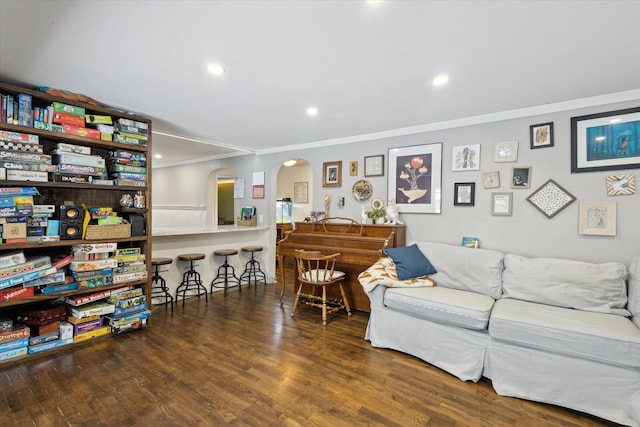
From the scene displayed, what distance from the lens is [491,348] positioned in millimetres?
2195

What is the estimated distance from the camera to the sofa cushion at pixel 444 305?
90.4 inches

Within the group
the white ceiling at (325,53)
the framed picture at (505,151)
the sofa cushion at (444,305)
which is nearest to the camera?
the white ceiling at (325,53)

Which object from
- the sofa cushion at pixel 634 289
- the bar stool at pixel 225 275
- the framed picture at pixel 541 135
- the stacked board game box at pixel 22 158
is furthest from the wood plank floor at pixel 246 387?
the framed picture at pixel 541 135

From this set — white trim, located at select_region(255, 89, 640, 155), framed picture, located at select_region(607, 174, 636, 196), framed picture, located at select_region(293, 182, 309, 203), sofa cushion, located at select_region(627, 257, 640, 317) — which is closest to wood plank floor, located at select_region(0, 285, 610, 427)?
sofa cushion, located at select_region(627, 257, 640, 317)

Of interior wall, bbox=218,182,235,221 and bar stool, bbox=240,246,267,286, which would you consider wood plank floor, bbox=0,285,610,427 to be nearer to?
bar stool, bbox=240,246,267,286

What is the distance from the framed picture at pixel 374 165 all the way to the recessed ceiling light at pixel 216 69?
230cm

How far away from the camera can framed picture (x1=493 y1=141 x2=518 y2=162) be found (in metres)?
3.07

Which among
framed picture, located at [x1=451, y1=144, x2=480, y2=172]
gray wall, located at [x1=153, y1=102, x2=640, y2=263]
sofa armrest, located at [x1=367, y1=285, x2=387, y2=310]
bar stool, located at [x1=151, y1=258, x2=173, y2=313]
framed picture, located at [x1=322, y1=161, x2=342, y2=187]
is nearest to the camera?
gray wall, located at [x1=153, y1=102, x2=640, y2=263]

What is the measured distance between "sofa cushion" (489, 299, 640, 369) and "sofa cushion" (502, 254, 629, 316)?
100 mm

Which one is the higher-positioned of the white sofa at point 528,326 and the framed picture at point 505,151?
the framed picture at point 505,151

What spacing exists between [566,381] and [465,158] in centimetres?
223

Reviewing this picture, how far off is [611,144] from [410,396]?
9.17 ft

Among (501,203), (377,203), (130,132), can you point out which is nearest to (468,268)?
(501,203)

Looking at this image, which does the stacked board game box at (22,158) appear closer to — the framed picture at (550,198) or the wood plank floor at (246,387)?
the wood plank floor at (246,387)
